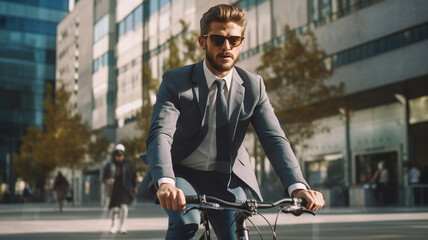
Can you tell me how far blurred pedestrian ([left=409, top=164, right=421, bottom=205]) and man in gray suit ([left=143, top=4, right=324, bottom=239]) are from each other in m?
22.3

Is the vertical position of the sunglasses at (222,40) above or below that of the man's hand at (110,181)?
above

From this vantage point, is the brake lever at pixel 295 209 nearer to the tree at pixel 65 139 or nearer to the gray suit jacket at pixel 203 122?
the gray suit jacket at pixel 203 122

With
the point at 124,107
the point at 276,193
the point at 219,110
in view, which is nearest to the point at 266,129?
the point at 219,110

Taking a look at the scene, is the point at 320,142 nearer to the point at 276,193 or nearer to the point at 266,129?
the point at 276,193

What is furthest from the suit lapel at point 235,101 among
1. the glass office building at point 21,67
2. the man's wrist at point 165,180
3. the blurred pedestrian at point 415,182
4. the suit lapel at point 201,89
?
the glass office building at point 21,67

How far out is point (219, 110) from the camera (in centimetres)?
357

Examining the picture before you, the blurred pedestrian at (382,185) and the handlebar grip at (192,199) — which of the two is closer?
the handlebar grip at (192,199)

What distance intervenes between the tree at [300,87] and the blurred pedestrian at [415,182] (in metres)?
4.86

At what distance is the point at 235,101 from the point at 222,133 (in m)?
0.18

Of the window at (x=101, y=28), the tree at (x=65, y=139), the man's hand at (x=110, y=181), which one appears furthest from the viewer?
the window at (x=101, y=28)

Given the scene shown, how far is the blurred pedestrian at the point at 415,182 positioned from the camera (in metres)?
24.9

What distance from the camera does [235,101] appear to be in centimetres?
362

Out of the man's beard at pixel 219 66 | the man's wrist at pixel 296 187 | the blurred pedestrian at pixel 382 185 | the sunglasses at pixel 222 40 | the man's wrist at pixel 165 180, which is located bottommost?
the blurred pedestrian at pixel 382 185

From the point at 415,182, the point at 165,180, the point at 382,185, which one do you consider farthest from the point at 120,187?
the point at 382,185
